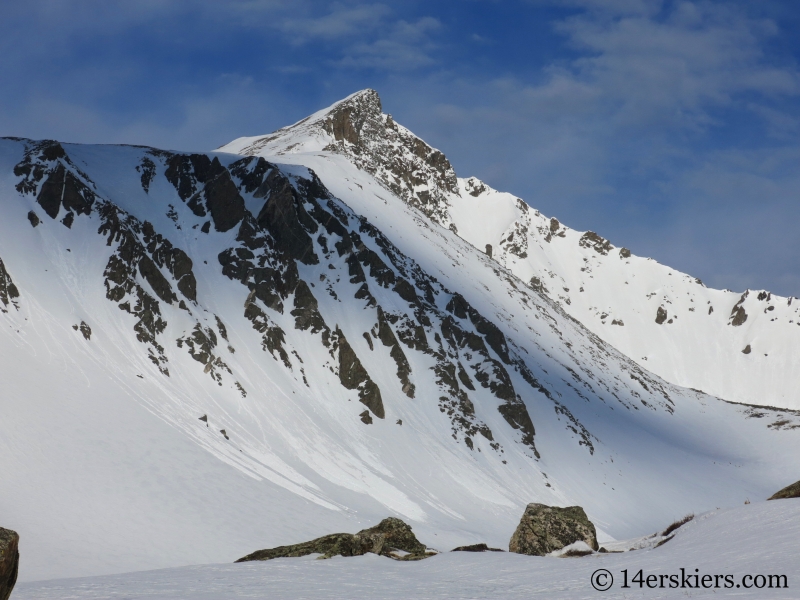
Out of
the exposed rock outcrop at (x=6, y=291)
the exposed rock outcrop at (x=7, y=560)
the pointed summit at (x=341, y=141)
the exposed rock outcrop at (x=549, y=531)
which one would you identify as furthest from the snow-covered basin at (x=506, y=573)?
the pointed summit at (x=341, y=141)

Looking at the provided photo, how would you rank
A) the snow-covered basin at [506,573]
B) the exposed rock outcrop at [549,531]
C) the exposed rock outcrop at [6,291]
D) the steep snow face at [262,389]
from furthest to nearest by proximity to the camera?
the exposed rock outcrop at [6,291] < the steep snow face at [262,389] < the exposed rock outcrop at [549,531] < the snow-covered basin at [506,573]

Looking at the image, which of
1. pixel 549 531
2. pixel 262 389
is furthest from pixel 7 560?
pixel 262 389

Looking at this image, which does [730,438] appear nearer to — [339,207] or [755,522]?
[339,207]

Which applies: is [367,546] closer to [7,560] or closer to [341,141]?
[7,560]

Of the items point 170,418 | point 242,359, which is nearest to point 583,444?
point 242,359

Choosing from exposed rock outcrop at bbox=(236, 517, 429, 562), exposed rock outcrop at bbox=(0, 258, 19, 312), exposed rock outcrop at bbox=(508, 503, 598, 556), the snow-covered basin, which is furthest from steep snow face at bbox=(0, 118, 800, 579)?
exposed rock outcrop at bbox=(508, 503, 598, 556)

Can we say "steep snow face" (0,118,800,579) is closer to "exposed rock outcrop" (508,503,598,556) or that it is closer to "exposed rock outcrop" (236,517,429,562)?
"exposed rock outcrop" (236,517,429,562)

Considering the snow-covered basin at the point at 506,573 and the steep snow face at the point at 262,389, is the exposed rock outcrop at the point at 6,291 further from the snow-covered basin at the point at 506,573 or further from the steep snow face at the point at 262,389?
the snow-covered basin at the point at 506,573

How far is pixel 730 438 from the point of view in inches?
5295

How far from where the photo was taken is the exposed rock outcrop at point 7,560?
1039 cm

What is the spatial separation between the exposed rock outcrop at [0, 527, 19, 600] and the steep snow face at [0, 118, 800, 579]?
28181mm

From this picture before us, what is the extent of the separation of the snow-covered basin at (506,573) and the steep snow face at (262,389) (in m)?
23.1

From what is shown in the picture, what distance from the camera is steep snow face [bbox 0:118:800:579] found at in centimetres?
4988

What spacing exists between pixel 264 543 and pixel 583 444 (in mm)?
56510
